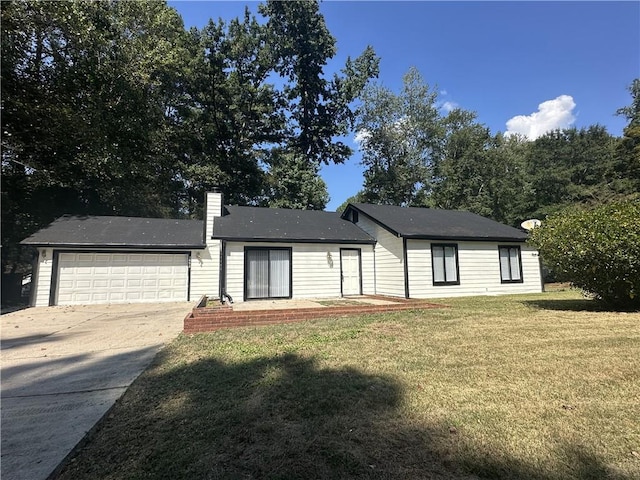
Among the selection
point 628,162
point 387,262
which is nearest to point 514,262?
point 387,262

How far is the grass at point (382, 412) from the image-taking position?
239 centimetres

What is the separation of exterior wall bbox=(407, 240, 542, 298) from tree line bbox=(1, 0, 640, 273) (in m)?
12.5

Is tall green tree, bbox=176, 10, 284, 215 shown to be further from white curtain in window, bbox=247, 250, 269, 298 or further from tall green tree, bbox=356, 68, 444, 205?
white curtain in window, bbox=247, 250, 269, 298

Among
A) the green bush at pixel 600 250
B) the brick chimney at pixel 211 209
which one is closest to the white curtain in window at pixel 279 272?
the brick chimney at pixel 211 209

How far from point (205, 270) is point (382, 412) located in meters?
11.6

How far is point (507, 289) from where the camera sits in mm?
13867

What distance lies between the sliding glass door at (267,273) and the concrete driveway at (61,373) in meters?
3.09

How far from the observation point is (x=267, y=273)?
12766 millimetres

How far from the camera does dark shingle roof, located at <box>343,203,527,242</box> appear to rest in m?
12.7

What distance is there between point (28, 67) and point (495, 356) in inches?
759

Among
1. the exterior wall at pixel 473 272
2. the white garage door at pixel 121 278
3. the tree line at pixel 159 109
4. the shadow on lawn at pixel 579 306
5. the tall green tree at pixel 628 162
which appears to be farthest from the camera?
the tall green tree at pixel 628 162

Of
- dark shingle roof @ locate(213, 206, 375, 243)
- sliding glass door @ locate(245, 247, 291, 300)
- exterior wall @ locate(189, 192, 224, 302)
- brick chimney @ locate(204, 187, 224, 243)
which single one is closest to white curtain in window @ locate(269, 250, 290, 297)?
sliding glass door @ locate(245, 247, 291, 300)

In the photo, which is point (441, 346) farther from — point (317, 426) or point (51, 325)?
point (51, 325)

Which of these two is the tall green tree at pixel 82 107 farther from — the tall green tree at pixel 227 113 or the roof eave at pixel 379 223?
the roof eave at pixel 379 223
